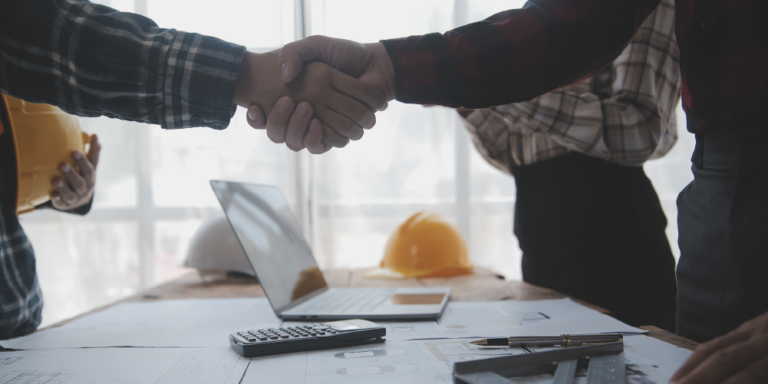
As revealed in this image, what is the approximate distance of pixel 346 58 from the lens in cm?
82

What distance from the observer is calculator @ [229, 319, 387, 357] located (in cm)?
51

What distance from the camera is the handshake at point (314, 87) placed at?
80cm

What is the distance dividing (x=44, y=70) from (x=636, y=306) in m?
1.15

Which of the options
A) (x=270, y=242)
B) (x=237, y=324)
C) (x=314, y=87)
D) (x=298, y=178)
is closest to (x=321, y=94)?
(x=314, y=87)

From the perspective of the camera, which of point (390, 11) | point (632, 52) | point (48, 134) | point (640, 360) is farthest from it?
point (390, 11)

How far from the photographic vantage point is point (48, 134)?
758 millimetres

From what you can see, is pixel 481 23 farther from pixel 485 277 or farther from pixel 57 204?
pixel 57 204

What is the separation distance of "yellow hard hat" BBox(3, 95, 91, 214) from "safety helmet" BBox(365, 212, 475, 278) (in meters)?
0.79

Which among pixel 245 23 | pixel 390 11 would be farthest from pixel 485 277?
pixel 245 23

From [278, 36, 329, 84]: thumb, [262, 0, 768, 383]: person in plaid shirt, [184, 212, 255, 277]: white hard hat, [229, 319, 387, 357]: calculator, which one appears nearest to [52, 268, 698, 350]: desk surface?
[184, 212, 255, 277]: white hard hat

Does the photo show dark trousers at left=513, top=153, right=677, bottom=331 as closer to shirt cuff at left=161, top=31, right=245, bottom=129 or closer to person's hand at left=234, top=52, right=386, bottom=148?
person's hand at left=234, top=52, right=386, bottom=148

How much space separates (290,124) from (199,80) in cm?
18

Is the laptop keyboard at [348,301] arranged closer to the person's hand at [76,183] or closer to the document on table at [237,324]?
the document on table at [237,324]

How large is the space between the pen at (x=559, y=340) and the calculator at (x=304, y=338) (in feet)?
0.45
